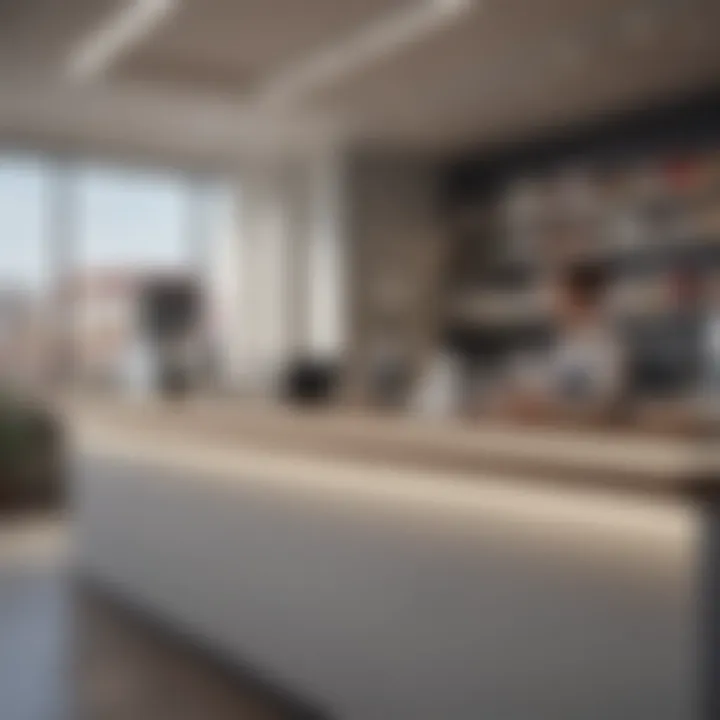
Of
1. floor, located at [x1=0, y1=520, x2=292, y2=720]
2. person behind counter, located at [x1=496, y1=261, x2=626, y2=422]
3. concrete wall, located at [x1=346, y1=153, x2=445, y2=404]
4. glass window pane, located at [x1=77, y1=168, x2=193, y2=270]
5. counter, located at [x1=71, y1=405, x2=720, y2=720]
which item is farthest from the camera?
glass window pane, located at [x1=77, y1=168, x2=193, y2=270]

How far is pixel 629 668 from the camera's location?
2234 millimetres

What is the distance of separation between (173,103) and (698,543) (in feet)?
17.6

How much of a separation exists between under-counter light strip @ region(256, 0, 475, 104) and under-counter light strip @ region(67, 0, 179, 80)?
2.96 feet

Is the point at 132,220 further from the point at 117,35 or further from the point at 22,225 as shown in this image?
the point at 117,35

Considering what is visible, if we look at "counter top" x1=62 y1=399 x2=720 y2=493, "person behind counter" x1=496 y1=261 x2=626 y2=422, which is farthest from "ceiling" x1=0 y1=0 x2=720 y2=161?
"counter top" x1=62 y1=399 x2=720 y2=493

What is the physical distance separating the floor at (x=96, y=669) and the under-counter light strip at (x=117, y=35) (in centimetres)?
267

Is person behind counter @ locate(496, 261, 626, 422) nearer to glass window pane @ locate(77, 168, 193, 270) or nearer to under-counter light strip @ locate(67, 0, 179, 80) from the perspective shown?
under-counter light strip @ locate(67, 0, 179, 80)

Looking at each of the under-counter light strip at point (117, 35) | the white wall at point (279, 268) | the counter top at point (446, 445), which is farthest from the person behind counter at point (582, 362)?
the white wall at point (279, 268)

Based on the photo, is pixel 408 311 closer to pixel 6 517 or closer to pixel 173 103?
pixel 173 103

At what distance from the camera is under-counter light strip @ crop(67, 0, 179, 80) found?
4.49m

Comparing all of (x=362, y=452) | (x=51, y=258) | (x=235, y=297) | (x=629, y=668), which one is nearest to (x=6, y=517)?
(x=51, y=258)

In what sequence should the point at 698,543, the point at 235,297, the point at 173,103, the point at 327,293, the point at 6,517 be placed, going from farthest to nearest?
1. the point at 235,297
2. the point at 327,293
3. the point at 6,517
4. the point at 173,103
5. the point at 698,543

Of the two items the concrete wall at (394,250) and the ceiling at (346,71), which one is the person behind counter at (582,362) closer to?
the ceiling at (346,71)

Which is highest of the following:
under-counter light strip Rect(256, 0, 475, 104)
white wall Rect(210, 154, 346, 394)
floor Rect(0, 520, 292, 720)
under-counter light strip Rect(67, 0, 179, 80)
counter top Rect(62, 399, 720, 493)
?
under-counter light strip Rect(67, 0, 179, 80)
